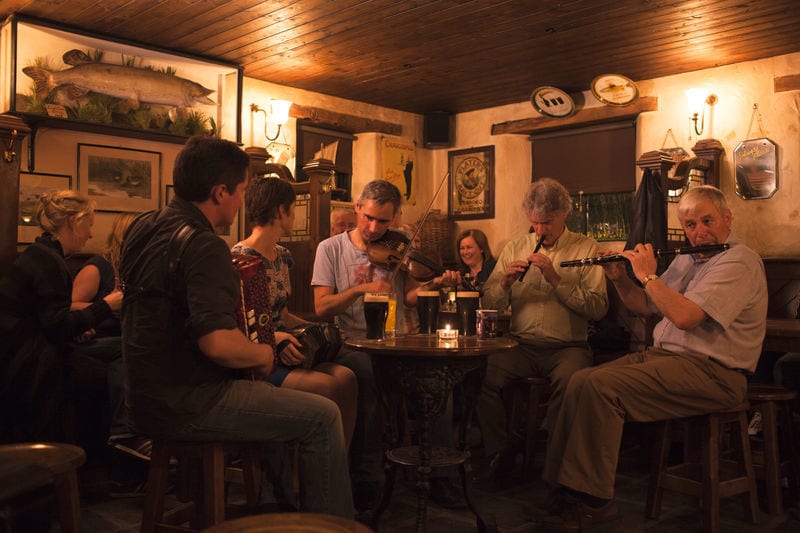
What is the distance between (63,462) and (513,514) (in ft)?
6.68

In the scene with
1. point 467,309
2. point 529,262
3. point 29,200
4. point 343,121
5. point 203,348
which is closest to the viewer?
point 203,348

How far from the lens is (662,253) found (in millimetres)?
3461

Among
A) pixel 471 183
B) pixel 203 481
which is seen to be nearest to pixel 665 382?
pixel 203 481

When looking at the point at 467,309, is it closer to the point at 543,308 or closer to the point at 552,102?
the point at 543,308

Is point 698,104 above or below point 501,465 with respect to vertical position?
above

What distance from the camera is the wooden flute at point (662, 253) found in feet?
10.7

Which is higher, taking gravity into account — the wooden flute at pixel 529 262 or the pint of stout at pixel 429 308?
the wooden flute at pixel 529 262

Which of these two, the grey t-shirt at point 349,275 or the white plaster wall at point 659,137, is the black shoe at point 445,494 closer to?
the grey t-shirt at point 349,275

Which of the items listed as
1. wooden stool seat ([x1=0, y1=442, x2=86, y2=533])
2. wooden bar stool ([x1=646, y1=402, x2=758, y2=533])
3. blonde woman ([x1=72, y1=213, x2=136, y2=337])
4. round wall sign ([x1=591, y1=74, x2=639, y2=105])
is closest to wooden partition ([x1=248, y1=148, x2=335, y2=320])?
blonde woman ([x1=72, y1=213, x2=136, y2=337])

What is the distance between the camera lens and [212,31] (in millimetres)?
5566

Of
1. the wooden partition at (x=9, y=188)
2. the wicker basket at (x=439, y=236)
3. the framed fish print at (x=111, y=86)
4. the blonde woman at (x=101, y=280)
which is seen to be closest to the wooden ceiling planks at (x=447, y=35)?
the framed fish print at (x=111, y=86)

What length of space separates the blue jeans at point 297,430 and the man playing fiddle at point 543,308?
5.54ft

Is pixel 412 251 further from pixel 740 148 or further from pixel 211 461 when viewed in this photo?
pixel 740 148

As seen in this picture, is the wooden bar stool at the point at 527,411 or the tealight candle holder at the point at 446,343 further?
the wooden bar stool at the point at 527,411
